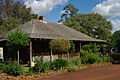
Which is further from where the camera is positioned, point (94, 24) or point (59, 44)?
point (94, 24)

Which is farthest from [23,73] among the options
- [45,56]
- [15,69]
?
[45,56]

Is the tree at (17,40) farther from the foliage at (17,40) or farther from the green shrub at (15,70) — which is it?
the green shrub at (15,70)

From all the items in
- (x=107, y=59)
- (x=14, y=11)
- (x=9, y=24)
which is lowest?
(x=107, y=59)

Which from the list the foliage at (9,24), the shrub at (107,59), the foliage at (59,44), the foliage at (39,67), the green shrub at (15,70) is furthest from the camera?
the foliage at (9,24)

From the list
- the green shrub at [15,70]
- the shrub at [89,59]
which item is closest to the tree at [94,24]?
the shrub at [89,59]

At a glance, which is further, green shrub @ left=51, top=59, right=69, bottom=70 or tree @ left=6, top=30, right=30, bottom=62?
tree @ left=6, top=30, right=30, bottom=62

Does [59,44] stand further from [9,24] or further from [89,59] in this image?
[9,24]

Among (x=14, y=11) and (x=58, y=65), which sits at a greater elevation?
(x=14, y=11)

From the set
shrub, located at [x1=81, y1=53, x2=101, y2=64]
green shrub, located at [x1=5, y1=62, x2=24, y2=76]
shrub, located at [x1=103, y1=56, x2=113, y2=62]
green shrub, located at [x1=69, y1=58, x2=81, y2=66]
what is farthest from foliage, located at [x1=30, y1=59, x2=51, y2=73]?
shrub, located at [x1=103, y1=56, x2=113, y2=62]

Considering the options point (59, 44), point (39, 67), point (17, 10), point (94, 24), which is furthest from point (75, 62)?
point (94, 24)

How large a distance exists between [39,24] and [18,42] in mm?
8142

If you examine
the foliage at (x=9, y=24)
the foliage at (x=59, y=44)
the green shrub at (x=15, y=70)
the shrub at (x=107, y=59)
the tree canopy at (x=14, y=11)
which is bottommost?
the green shrub at (x=15, y=70)

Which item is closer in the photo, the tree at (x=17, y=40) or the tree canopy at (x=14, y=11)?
the tree at (x=17, y=40)

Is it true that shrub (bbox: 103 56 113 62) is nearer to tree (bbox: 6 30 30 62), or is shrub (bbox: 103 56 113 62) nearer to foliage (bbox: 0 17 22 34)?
tree (bbox: 6 30 30 62)
